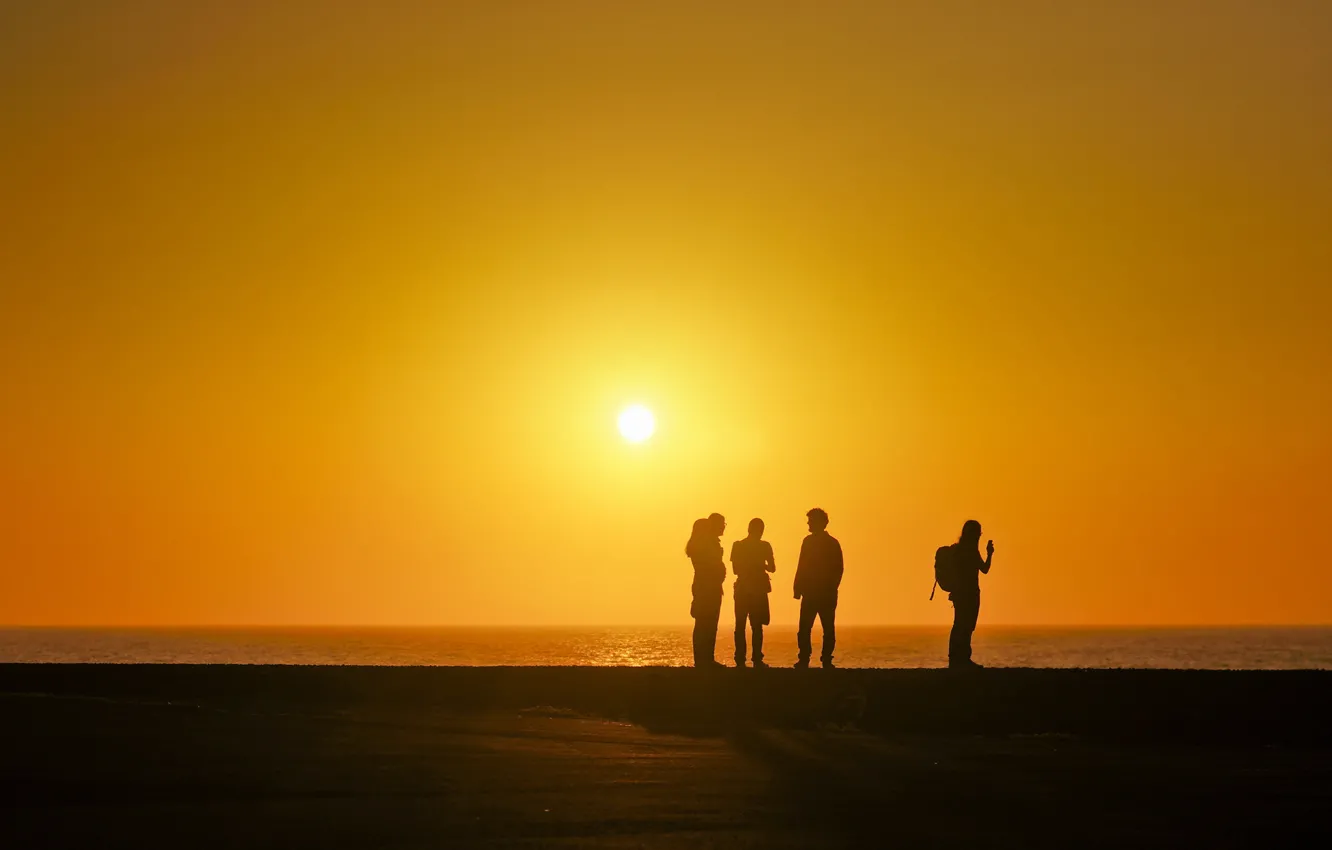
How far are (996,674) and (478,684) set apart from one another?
6070mm

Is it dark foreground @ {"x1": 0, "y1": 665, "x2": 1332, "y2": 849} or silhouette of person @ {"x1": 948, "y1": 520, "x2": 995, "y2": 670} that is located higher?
silhouette of person @ {"x1": 948, "y1": 520, "x2": 995, "y2": 670}

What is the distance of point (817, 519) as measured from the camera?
20719 millimetres

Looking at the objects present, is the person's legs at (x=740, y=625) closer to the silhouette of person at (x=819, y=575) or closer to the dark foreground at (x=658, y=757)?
the silhouette of person at (x=819, y=575)

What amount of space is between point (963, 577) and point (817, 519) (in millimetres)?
2086

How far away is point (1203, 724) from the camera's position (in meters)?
16.9

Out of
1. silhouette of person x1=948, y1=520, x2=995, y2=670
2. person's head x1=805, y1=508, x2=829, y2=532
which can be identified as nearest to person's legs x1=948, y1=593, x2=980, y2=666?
silhouette of person x1=948, y1=520, x2=995, y2=670

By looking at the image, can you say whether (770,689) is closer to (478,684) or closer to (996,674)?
(996,674)

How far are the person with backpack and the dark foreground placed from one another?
3120mm

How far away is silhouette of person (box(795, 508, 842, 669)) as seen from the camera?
67.4 feet

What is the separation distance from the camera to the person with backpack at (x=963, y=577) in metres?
20.7

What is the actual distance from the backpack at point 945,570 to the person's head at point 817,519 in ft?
5.20

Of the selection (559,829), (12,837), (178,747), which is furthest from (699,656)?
(12,837)

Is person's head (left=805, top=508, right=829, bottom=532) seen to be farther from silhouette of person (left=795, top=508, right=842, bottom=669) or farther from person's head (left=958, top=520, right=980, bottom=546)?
person's head (left=958, top=520, right=980, bottom=546)

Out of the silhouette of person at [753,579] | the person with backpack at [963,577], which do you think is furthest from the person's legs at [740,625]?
the person with backpack at [963,577]
